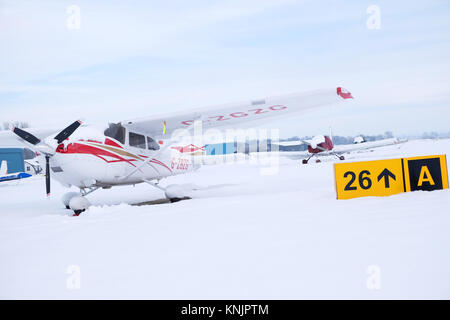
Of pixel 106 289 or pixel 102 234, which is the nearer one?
pixel 106 289

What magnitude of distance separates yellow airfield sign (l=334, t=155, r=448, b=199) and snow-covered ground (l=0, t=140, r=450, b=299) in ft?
2.44

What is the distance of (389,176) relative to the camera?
5434 millimetres

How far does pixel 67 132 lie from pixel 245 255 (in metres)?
4.65

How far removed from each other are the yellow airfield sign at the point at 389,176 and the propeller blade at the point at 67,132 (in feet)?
15.0

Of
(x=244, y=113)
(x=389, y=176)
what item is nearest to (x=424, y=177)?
(x=389, y=176)

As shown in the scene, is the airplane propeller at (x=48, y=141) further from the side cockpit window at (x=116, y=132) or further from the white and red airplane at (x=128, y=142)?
the side cockpit window at (x=116, y=132)

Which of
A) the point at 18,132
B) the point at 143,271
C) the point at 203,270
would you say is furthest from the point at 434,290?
the point at 18,132

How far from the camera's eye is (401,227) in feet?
10.6

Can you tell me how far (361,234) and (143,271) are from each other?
6.46 feet

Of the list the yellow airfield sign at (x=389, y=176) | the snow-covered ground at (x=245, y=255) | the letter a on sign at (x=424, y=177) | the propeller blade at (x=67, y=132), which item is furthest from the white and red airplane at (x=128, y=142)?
the letter a on sign at (x=424, y=177)

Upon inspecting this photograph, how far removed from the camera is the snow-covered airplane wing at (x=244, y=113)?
6.85 m

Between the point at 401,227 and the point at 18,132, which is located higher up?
the point at 18,132
